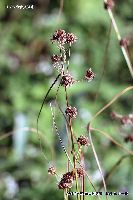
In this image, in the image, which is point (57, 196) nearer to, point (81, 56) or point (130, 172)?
point (130, 172)

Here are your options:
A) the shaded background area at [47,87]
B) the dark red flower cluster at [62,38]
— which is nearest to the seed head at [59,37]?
the dark red flower cluster at [62,38]

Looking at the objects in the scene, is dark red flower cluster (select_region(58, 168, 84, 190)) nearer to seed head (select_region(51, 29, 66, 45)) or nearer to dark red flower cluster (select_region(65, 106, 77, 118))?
dark red flower cluster (select_region(65, 106, 77, 118))

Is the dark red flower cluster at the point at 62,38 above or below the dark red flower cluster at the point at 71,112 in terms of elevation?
above

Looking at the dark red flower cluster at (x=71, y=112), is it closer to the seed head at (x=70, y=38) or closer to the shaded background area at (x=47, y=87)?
the seed head at (x=70, y=38)

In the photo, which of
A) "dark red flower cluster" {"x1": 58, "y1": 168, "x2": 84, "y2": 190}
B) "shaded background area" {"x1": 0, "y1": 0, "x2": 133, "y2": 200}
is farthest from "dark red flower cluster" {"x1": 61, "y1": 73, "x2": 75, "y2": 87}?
"shaded background area" {"x1": 0, "y1": 0, "x2": 133, "y2": 200}

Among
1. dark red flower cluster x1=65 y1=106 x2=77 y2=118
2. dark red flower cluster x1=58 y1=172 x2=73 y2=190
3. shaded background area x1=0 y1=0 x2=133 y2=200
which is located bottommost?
dark red flower cluster x1=58 y1=172 x2=73 y2=190

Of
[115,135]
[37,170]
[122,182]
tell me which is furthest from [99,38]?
[122,182]

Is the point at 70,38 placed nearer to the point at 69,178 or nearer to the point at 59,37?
the point at 59,37

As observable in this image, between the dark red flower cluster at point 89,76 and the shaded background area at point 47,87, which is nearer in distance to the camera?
the dark red flower cluster at point 89,76

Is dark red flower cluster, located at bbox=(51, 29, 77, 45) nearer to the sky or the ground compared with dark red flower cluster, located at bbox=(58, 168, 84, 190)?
nearer to the sky
